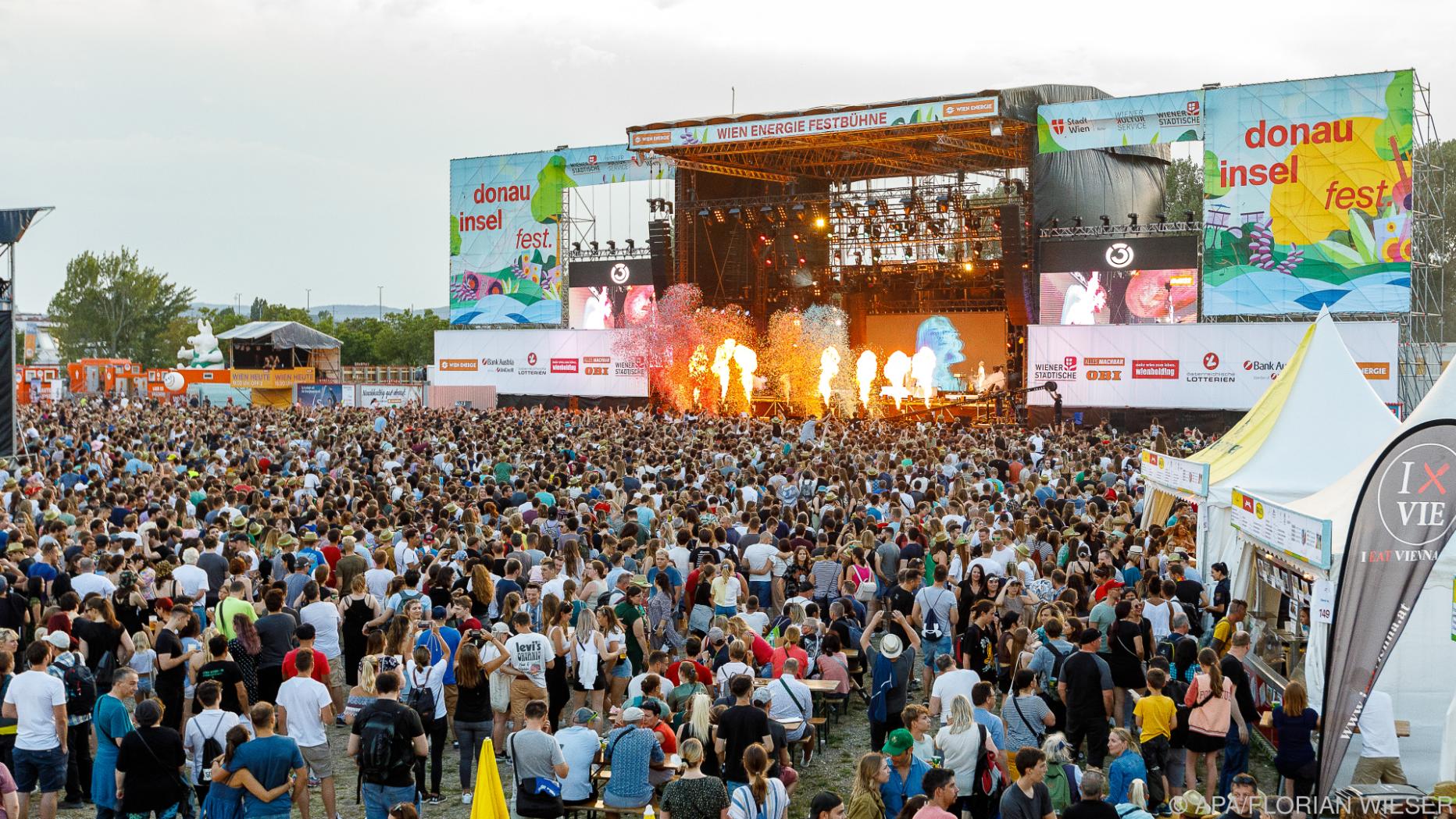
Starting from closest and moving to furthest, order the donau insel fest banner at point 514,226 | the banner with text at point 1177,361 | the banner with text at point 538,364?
the banner with text at point 1177,361 < the banner with text at point 538,364 < the donau insel fest banner at point 514,226

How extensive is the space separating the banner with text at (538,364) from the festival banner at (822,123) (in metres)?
6.72

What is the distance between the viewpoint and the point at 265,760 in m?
6.00

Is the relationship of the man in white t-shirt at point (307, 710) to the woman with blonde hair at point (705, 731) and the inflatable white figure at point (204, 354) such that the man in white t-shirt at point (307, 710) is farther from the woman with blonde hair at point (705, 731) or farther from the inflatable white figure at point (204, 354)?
the inflatable white figure at point (204, 354)

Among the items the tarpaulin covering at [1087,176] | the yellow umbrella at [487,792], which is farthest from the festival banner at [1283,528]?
the tarpaulin covering at [1087,176]

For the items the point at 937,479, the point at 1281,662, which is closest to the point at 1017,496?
the point at 937,479

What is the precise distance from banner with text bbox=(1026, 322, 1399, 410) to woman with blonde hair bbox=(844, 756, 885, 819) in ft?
81.3

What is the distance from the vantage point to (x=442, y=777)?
8344 mm

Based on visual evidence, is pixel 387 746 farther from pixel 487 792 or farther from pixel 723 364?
pixel 723 364

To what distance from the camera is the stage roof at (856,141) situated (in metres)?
28.5

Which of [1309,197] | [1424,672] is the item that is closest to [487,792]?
[1424,672]

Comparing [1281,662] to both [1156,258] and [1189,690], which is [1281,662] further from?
[1156,258]

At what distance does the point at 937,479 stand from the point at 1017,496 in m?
1.32

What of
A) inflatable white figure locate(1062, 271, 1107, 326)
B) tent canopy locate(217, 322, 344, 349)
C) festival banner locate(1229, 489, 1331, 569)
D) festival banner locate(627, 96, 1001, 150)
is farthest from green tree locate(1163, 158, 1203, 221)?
festival banner locate(1229, 489, 1331, 569)

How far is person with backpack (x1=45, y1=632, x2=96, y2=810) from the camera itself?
741cm
